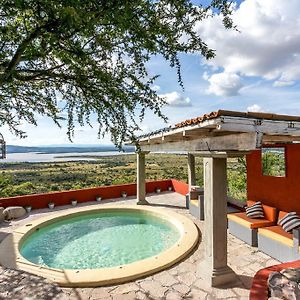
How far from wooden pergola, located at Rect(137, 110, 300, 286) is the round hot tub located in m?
1.66

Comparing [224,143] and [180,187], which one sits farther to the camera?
[180,187]

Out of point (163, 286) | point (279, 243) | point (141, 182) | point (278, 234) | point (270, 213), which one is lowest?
point (163, 286)

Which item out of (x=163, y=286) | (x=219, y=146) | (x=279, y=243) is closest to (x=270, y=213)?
(x=279, y=243)

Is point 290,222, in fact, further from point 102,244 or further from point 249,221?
point 102,244

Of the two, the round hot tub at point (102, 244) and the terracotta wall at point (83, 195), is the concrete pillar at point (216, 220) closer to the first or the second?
the round hot tub at point (102, 244)

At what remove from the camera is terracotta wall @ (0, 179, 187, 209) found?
14.0 metres

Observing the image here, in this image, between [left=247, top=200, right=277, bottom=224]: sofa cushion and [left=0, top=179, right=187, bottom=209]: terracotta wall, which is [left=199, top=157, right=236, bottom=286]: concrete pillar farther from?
[left=0, top=179, right=187, bottom=209]: terracotta wall

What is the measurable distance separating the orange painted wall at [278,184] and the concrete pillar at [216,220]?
417cm

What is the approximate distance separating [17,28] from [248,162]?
1001cm

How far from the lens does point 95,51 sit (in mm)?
4492

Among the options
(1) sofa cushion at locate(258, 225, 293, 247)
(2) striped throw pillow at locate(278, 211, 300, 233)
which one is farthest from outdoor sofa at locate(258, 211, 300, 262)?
(2) striped throw pillow at locate(278, 211, 300, 233)

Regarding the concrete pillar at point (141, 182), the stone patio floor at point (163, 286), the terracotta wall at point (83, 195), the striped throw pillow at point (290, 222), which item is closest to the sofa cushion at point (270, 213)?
the striped throw pillow at point (290, 222)

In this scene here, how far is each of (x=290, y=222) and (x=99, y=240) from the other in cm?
719

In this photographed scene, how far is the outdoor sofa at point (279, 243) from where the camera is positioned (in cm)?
703
